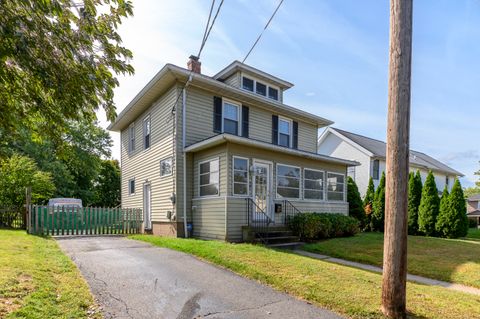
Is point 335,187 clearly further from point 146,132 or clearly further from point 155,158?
point 146,132

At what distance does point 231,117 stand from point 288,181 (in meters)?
3.58

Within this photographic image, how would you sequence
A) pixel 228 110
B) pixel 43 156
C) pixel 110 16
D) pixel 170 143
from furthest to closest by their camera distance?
pixel 43 156 → pixel 228 110 → pixel 170 143 → pixel 110 16

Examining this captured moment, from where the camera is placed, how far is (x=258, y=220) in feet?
36.9

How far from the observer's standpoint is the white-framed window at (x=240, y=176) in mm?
10680

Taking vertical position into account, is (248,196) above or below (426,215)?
above

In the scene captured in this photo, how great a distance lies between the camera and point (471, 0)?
5281mm

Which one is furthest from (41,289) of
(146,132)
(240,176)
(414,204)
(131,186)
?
(414,204)

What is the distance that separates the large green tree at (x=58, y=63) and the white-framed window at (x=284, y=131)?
1084 centimetres

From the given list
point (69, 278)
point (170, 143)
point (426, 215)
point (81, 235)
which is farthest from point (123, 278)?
point (426, 215)

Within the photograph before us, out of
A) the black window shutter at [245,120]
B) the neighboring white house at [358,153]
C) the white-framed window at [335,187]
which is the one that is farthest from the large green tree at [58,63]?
the neighboring white house at [358,153]

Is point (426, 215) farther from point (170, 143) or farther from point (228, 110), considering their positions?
point (170, 143)

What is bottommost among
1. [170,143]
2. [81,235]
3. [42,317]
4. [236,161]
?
[81,235]

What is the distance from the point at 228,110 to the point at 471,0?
910 centimetres

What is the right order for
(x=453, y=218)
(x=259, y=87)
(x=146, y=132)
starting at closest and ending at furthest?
(x=146, y=132) → (x=259, y=87) → (x=453, y=218)
